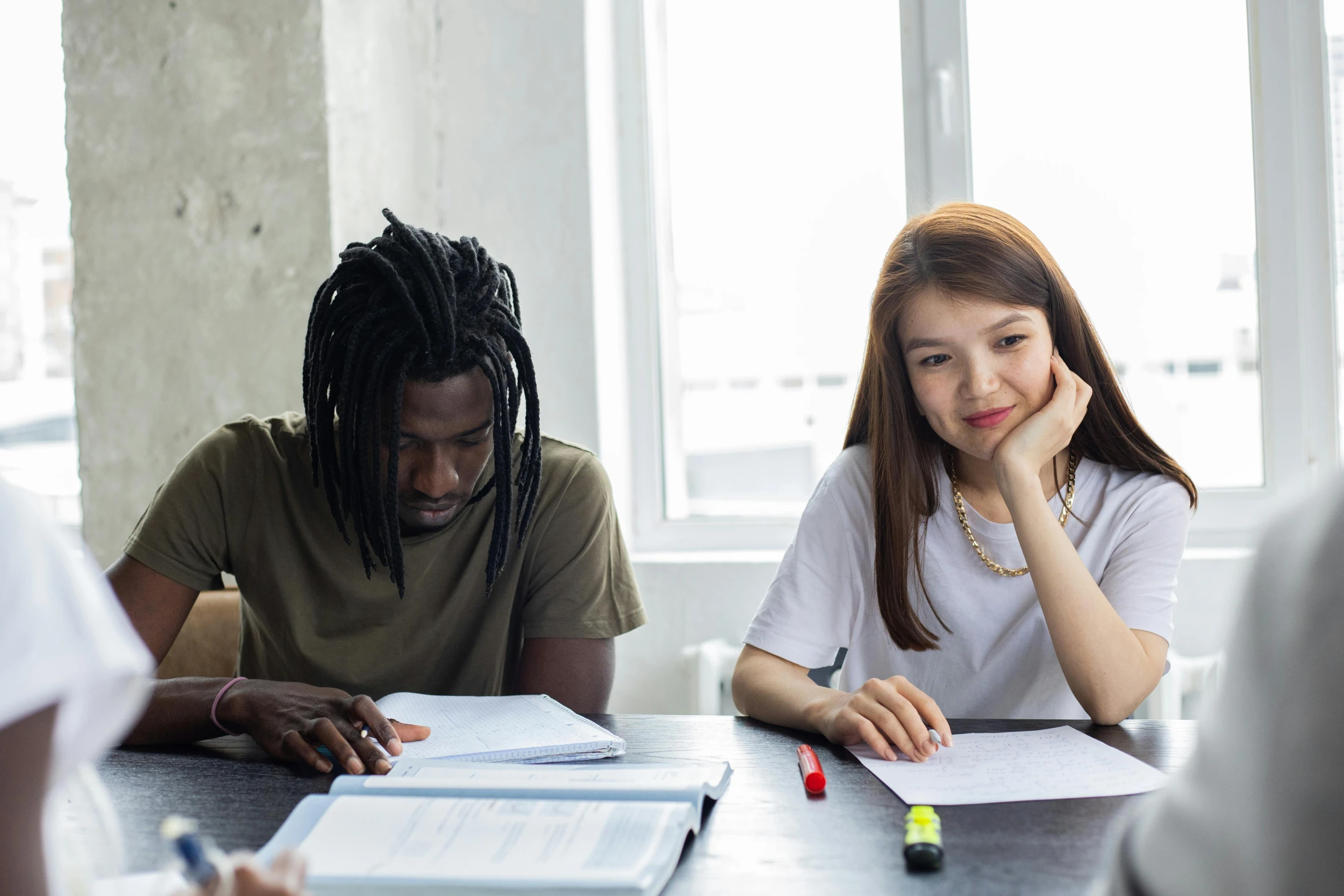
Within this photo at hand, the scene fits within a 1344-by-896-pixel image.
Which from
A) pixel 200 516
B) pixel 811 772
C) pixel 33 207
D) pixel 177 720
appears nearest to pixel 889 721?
pixel 811 772

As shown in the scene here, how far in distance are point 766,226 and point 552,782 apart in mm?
1691

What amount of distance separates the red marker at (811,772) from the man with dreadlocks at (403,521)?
18.6 inches

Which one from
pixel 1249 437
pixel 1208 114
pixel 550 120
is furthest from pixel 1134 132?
pixel 550 120

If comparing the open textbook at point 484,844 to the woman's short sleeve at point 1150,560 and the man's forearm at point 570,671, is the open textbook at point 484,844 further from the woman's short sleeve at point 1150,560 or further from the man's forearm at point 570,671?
the woman's short sleeve at point 1150,560

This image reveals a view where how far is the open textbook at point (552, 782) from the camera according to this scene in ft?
3.02

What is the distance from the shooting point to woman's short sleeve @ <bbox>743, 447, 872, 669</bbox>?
4.70 feet

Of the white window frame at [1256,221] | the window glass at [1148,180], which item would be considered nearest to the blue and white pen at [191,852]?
the white window frame at [1256,221]

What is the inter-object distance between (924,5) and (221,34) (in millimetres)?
1391

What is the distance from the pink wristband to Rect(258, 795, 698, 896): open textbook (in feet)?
1.11

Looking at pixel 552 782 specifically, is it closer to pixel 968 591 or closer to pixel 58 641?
pixel 58 641

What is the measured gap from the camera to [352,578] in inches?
57.7

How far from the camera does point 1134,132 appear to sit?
221cm

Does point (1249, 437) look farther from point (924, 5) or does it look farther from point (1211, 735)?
point (1211, 735)

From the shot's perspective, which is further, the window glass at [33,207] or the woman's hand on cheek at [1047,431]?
the window glass at [33,207]
